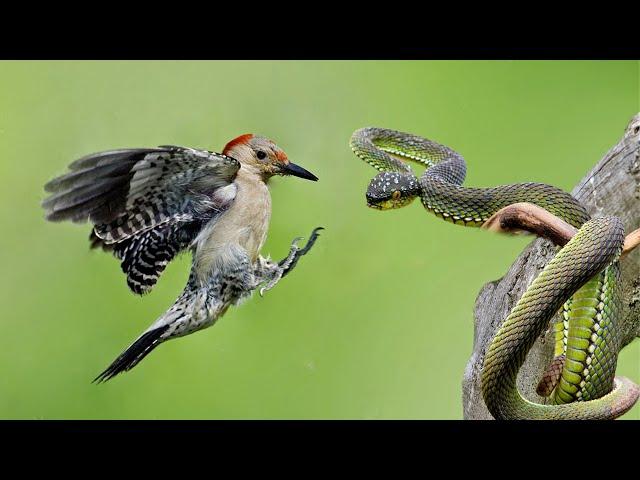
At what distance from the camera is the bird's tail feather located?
2475mm

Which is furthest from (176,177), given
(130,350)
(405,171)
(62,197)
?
(405,171)

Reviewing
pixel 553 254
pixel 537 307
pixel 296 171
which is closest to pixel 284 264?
pixel 296 171

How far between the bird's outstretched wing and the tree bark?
1106mm

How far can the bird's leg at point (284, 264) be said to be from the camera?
9.66 ft

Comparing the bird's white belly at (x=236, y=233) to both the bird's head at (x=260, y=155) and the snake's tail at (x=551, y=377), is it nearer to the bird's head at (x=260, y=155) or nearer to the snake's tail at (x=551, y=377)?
the bird's head at (x=260, y=155)

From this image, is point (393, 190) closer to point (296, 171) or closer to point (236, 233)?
point (296, 171)

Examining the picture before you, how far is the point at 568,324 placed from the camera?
196 cm

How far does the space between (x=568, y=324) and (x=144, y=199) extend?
146cm

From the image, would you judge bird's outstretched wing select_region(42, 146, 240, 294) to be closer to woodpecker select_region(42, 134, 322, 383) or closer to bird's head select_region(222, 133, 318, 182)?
woodpecker select_region(42, 134, 322, 383)

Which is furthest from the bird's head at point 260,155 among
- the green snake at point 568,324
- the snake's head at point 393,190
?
the green snake at point 568,324

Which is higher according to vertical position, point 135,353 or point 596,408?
point 596,408

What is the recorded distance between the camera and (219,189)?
2775mm

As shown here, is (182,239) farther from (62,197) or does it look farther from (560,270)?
(560,270)

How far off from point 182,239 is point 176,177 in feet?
1.12
